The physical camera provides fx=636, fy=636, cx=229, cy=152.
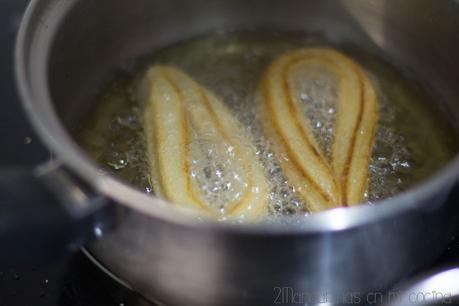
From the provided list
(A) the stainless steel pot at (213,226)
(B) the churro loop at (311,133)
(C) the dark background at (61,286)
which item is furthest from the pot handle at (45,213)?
(B) the churro loop at (311,133)

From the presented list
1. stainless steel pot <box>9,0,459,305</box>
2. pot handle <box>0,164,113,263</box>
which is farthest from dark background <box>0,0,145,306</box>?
pot handle <box>0,164,113,263</box>

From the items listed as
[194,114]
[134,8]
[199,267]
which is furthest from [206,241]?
[134,8]

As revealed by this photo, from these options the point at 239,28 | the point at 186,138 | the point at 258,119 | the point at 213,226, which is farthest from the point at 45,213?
the point at 239,28

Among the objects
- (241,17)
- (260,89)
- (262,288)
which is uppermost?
(241,17)

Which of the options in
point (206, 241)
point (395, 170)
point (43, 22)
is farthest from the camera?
point (395, 170)

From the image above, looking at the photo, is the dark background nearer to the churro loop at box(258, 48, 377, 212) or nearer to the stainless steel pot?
the stainless steel pot

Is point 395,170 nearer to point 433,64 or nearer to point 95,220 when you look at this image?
point 433,64

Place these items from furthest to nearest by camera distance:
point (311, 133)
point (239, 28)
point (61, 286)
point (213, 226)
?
point (239, 28) < point (311, 133) < point (61, 286) < point (213, 226)

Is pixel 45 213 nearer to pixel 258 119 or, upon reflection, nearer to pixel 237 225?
pixel 237 225
